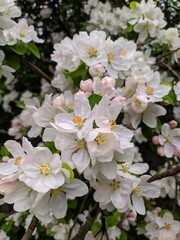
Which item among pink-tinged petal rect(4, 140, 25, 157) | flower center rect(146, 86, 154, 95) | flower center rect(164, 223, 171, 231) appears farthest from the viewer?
flower center rect(164, 223, 171, 231)

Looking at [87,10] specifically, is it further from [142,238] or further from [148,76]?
[142,238]

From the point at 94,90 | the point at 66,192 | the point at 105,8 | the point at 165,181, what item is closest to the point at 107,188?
the point at 66,192

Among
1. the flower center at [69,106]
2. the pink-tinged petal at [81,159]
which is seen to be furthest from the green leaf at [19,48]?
the pink-tinged petal at [81,159]

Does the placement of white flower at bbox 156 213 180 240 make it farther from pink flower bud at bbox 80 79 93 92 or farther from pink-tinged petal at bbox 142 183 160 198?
pink flower bud at bbox 80 79 93 92

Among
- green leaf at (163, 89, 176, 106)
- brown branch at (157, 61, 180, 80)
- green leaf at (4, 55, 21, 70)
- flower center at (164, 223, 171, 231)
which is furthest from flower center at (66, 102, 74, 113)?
brown branch at (157, 61, 180, 80)

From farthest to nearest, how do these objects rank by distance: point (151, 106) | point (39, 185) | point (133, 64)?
point (133, 64)
point (151, 106)
point (39, 185)

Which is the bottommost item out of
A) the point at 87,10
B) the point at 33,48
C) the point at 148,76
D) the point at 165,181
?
the point at 165,181
